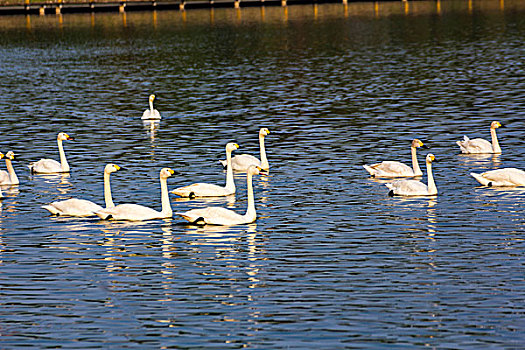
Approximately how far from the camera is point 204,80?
59.3m

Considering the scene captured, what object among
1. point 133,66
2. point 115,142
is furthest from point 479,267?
point 133,66

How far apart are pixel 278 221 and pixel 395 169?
5.95 meters

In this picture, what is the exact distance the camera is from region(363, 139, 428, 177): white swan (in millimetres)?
28375

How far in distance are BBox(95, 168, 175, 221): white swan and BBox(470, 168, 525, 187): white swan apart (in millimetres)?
8377

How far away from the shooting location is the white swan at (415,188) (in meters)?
25.7

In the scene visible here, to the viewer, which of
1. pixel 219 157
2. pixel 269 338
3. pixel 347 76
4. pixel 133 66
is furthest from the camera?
pixel 133 66

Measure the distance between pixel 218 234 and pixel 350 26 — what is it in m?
75.7

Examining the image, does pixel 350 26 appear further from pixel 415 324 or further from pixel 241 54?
pixel 415 324

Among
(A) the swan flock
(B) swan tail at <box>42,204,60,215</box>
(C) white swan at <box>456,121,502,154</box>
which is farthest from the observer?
(C) white swan at <box>456,121,502,154</box>

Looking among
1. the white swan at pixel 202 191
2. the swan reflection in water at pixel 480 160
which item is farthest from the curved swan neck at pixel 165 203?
the swan reflection in water at pixel 480 160

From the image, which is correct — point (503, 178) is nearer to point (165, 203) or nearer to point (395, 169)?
point (395, 169)

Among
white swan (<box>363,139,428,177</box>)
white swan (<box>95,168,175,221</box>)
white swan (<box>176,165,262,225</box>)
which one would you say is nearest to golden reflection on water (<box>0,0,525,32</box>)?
white swan (<box>363,139,428,177</box>)

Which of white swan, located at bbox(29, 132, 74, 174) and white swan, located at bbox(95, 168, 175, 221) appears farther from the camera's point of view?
white swan, located at bbox(29, 132, 74, 174)

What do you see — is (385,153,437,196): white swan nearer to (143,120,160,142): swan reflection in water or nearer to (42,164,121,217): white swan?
(42,164,121,217): white swan
